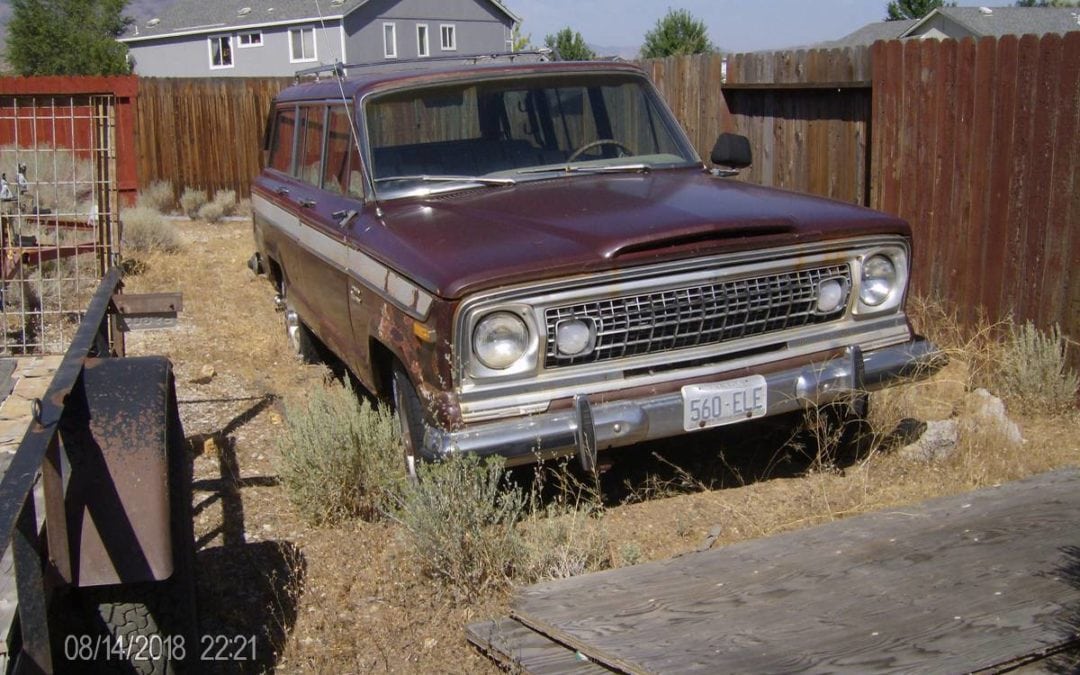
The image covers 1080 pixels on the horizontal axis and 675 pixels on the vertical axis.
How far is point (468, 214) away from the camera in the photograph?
511 centimetres

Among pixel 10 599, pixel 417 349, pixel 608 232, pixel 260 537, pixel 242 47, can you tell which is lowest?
pixel 260 537

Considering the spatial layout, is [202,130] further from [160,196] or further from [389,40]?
[389,40]

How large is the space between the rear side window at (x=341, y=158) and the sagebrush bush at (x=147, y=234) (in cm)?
744

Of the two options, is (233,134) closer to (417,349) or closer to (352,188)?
(352,188)

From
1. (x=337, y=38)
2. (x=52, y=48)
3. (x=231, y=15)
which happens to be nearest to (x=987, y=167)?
(x=337, y=38)

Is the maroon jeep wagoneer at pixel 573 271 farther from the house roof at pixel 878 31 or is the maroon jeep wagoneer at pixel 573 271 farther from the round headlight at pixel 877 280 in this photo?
the house roof at pixel 878 31

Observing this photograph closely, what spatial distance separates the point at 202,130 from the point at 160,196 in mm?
1405

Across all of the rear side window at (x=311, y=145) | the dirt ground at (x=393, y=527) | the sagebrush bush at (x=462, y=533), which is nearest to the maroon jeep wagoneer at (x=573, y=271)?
the sagebrush bush at (x=462, y=533)

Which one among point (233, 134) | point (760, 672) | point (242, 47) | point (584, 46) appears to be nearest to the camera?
point (760, 672)

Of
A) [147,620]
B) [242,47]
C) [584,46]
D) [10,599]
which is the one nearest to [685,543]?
[147,620]

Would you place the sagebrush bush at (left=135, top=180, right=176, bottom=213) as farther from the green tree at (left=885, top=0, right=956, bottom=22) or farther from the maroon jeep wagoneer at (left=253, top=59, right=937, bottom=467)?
the green tree at (left=885, top=0, right=956, bottom=22)

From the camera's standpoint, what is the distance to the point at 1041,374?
6.29m

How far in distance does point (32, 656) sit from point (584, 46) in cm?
5261

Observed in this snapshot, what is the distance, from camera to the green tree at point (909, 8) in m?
56.9
